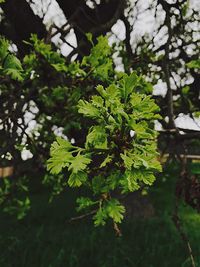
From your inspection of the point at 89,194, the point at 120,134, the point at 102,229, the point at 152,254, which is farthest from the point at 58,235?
the point at 120,134

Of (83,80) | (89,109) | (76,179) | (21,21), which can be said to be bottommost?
(76,179)

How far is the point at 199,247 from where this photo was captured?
6.91 metres

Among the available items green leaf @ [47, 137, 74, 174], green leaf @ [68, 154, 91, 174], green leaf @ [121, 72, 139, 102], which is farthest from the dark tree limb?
green leaf @ [68, 154, 91, 174]

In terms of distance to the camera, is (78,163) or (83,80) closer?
(78,163)

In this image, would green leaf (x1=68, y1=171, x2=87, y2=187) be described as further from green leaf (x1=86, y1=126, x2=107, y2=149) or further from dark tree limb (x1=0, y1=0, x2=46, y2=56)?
dark tree limb (x1=0, y1=0, x2=46, y2=56)

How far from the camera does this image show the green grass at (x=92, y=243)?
6250 millimetres

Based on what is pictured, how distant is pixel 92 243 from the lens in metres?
7.02

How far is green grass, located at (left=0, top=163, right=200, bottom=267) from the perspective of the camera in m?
6.25

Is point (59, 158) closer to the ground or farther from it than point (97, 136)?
closer to the ground

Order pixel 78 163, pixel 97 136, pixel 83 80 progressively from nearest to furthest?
1. pixel 78 163
2. pixel 97 136
3. pixel 83 80

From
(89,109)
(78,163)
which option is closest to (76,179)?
(78,163)

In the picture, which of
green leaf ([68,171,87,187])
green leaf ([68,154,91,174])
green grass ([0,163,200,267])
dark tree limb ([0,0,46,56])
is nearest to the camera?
green leaf ([68,154,91,174])

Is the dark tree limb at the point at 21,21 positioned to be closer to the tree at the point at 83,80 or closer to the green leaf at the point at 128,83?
the tree at the point at 83,80

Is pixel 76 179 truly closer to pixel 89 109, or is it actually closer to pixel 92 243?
pixel 89 109
